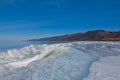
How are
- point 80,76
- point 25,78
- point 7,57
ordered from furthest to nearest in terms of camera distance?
point 7,57, point 80,76, point 25,78

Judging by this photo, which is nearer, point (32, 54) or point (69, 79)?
point (69, 79)

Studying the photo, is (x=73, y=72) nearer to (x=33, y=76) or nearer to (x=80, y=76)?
(x=80, y=76)

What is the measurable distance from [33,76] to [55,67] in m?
1.36

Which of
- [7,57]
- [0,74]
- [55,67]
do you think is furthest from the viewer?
[7,57]

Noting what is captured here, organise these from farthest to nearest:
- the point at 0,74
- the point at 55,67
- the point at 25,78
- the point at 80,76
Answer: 1. the point at 55,67
2. the point at 0,74
3. the point at 80,76
4. the point at 25,78

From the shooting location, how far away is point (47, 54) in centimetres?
979

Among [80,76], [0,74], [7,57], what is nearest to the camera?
[80,76]

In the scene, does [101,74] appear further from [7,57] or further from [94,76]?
[7,57]

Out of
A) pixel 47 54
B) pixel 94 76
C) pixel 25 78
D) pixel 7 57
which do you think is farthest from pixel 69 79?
pixel 7 57

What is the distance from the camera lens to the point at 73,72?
20.4 feet

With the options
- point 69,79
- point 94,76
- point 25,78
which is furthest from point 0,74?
point 94,76

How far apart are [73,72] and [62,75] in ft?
1.90

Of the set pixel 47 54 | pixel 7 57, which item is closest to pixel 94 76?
pixel 47 54

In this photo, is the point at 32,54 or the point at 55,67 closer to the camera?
the point at 55,67
